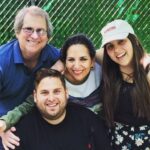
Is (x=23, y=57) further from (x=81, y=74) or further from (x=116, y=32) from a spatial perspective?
(x=116, y=32)

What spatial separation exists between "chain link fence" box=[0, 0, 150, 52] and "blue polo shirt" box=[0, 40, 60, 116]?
11.8 ft

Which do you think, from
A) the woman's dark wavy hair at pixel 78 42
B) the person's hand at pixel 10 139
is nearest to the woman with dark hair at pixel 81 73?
the woman's dark wavy hair at pixel 78 42

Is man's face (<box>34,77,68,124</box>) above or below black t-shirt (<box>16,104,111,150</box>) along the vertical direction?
above

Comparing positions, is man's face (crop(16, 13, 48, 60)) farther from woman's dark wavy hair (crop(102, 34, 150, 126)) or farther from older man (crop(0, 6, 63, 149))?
woman's dark wavy hair (crop(102, 34, 150, 126))

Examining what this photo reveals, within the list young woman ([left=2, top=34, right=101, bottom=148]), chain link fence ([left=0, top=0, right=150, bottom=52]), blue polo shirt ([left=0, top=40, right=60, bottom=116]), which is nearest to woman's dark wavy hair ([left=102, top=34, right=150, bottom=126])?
young woman ([left=2, top=34, right=101, bottom=148])

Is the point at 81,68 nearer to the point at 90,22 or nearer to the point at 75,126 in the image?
the point at 75,126

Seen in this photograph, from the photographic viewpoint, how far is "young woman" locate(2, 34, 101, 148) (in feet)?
14.5

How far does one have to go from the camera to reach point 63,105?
4273 millimetres

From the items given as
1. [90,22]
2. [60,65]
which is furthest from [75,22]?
[60,65]

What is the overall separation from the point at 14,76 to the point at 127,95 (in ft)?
3.26

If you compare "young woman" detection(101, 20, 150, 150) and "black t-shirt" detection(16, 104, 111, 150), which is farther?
"young woman" detection(101, 20, 150, 150)

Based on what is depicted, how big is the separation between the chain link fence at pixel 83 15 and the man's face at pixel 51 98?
3.91 m

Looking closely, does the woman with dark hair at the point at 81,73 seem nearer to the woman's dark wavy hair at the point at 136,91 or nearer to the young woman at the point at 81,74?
the young woman at the point at 81,74

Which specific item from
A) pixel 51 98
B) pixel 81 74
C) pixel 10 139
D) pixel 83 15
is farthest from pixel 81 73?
pixel 83 15
